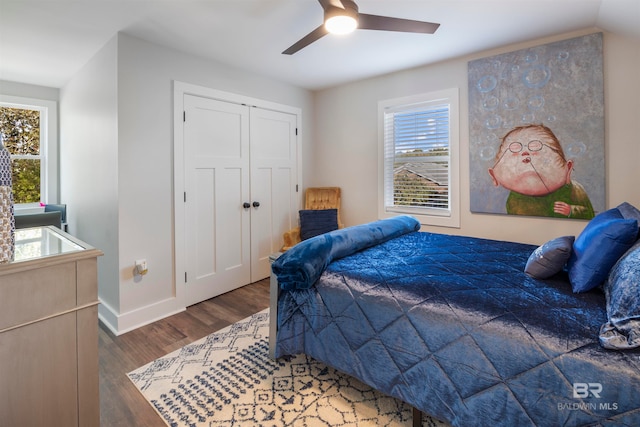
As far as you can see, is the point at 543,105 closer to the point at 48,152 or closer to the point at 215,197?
the point at 215,197

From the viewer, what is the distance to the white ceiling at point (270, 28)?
2.20 metres

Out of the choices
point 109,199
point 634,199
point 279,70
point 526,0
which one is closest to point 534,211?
point 634,199

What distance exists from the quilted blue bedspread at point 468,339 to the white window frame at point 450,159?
141 cm

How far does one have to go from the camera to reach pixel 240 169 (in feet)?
11.6

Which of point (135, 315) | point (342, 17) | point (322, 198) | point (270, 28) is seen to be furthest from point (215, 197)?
point (342, 17)

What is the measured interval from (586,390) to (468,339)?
37 centimetres

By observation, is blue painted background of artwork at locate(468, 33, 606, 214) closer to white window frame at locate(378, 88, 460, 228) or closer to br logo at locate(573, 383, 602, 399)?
white window frame at locate(378, 88, 460, 228)

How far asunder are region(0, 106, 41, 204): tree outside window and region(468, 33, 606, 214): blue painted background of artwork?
5229 millimetres

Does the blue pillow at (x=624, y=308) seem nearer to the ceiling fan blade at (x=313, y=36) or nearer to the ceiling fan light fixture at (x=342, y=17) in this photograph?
the ceiling fan light fixture at (x=342, y=17)

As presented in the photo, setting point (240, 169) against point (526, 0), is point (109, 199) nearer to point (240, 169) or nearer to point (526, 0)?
point (240, 169)

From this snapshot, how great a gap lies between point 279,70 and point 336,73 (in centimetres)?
67

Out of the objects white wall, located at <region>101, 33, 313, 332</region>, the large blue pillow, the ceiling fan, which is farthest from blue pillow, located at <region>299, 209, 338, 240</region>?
the large blue pillow

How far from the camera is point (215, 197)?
3.32 metres

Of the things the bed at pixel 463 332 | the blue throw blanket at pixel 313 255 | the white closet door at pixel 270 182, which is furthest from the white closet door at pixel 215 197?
the blue throw blanket at pixel 313 255
